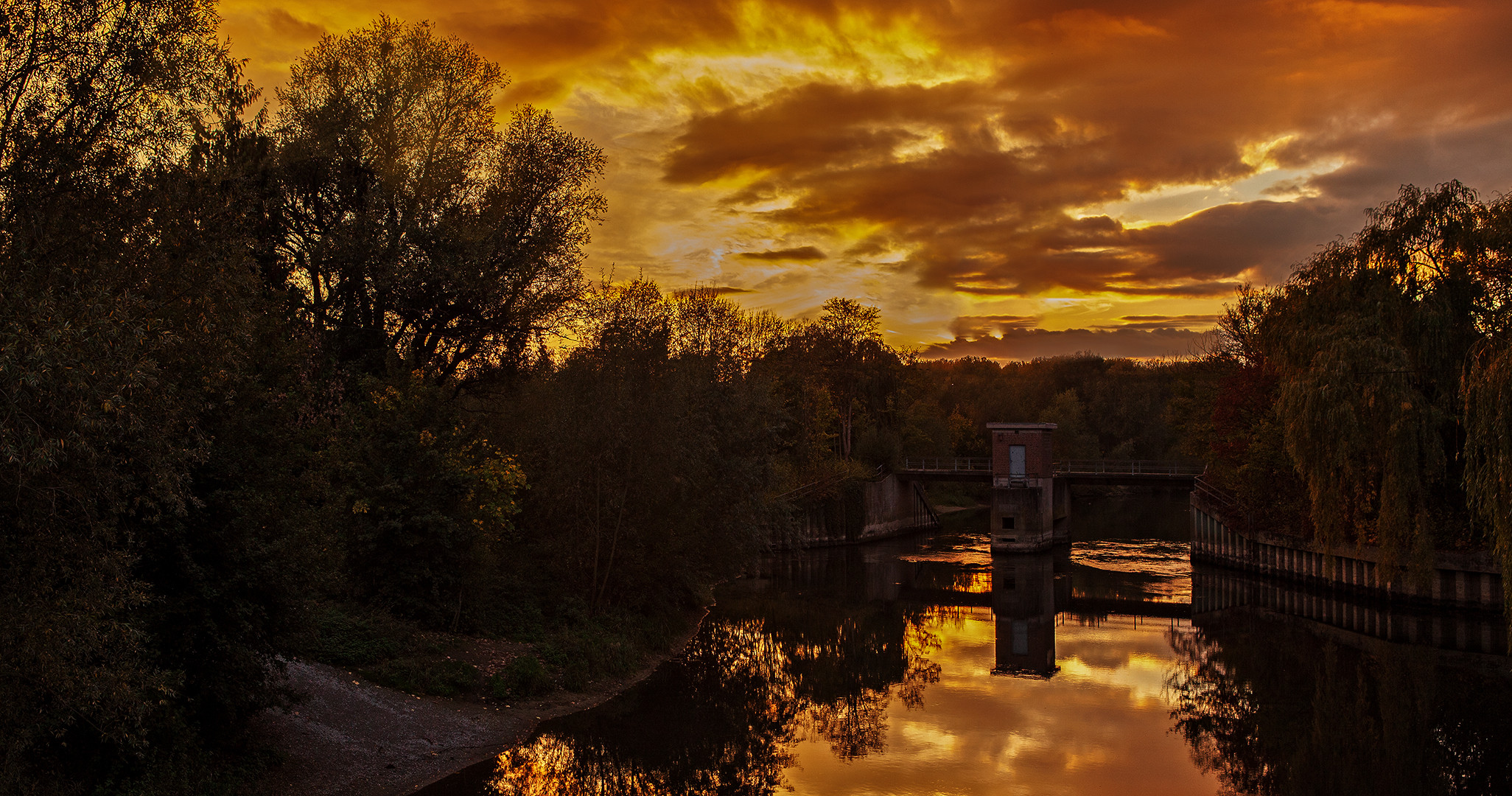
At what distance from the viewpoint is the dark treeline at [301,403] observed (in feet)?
31.4

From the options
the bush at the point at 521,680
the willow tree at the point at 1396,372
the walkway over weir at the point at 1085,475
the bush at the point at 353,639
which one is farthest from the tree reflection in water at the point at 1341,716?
the walkway over weir at the point at 1085,475

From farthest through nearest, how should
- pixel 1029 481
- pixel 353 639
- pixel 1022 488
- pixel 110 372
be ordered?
pixel 1029 481 → pixel 1022 488 → pixel 353 639 → pixel 110 372

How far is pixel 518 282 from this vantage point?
29.4m

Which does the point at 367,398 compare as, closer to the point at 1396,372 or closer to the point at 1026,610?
the point at 1026,610

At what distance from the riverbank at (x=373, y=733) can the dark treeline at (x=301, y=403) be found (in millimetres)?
711

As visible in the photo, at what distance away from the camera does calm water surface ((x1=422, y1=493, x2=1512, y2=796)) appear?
1741 cm

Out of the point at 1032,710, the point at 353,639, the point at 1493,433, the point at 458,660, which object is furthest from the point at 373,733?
the point at 1493,433

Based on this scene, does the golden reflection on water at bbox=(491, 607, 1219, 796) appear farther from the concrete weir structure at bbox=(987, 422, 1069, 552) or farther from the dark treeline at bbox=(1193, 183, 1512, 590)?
the concrete weir structure at bbox=(987, 422, 1069, 552)

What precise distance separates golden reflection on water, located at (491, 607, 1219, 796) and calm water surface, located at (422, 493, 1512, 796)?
0.07m

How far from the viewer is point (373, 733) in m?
16.6

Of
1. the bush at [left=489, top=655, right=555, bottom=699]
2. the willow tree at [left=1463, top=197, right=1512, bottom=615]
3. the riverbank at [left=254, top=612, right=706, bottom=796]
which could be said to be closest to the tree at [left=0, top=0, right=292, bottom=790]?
the riverbank at [left=254, top=612, right=706, bottom=796]

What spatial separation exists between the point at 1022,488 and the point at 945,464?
25.8 m

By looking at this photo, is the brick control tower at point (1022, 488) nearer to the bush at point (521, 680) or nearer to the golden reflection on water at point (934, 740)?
the golden reflection on water at point (934, 740)

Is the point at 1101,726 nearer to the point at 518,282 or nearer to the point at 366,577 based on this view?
the point at 366,577
